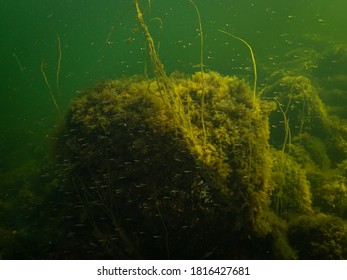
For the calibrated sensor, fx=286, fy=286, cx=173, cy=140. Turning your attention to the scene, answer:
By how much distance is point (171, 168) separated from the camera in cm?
288

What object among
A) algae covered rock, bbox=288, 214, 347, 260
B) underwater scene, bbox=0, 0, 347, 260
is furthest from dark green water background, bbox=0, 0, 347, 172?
algae covered rock, bbox=288, 214, 347, 260

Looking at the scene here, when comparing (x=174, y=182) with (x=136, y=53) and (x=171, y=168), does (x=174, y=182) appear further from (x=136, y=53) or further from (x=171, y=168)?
(x=136, y=53)

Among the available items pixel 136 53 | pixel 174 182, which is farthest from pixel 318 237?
pixel 136 53

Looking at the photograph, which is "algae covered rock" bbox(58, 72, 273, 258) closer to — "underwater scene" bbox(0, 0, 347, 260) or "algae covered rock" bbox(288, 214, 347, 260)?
"underwater scene" bbox(0, 0, 347, 260)

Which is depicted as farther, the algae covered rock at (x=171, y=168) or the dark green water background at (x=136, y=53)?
the dark green water background at (x=136, y=53)

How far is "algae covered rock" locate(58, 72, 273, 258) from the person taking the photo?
2814 millimetres

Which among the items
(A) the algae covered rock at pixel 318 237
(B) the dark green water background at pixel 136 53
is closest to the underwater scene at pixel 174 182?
(A) the algae covered rock at pixel 318 237

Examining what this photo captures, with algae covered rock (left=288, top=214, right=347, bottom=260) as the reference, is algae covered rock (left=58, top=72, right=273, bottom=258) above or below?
above

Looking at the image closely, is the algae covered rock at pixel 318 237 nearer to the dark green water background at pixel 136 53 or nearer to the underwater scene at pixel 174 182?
the underwater scene at pixel 174 182

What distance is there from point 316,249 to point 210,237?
107cm

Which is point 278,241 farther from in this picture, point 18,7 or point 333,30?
point 18,7

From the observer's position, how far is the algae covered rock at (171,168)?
281 cm

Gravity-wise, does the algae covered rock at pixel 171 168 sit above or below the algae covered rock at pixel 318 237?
above
